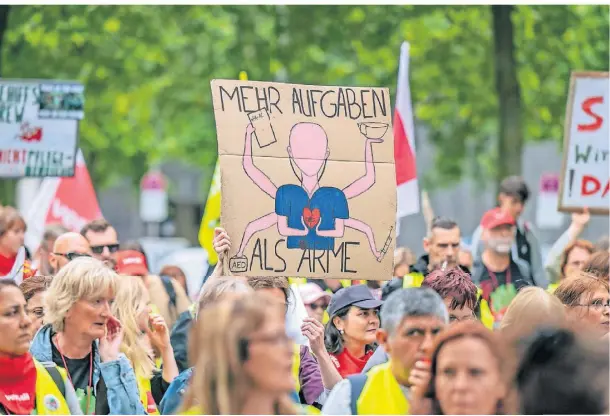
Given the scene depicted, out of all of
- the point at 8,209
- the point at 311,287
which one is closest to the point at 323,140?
the point at 311,287

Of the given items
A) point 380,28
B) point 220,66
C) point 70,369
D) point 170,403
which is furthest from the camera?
point 220,66

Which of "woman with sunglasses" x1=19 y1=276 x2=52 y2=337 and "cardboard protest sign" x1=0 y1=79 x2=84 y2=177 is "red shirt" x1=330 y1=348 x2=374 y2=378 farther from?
"cardboard protest sign" x1=0 y1=79 x2=84 y2=177

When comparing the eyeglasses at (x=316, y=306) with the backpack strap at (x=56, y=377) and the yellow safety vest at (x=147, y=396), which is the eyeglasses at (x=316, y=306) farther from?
the backpack strap at (x=56, y=377)

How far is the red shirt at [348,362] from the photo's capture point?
732 centimetres

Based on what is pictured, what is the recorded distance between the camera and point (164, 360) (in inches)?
280

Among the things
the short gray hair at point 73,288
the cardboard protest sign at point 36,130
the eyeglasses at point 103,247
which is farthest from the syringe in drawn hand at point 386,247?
the cardboard protest sign at point 36,130

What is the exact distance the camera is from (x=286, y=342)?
453 centimetres

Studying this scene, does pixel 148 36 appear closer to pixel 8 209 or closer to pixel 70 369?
pixel 8 209

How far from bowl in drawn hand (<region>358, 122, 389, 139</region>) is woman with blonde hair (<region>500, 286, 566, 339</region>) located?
4.29 feet

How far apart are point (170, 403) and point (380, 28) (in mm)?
13466

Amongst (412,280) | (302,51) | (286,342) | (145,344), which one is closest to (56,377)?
(145,344)

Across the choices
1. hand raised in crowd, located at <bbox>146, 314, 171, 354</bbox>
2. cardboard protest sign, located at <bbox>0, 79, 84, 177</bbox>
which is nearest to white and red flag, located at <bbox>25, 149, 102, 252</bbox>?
cardboard protest sign, located at <bbox>0, 79, 84, 177</bbox>

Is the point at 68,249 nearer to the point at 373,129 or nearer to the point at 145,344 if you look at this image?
the point at 145,344

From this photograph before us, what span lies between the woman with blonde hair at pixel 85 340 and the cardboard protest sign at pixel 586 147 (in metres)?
5.31
